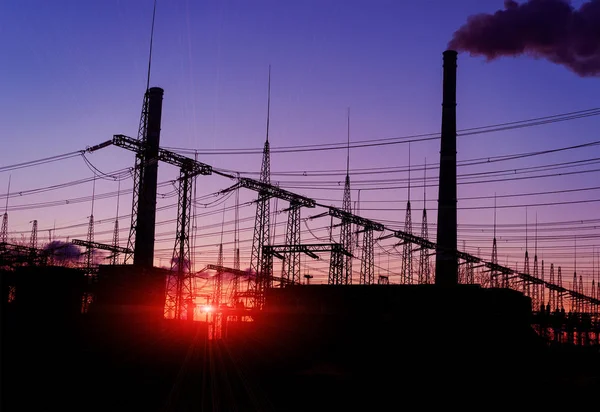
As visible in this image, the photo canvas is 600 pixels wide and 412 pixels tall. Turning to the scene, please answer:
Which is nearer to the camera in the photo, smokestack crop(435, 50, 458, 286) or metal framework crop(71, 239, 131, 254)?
smokestack crop(435, 50, 458, 286)

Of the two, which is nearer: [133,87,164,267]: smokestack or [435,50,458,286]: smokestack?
[435,50,458,286]: smokestack

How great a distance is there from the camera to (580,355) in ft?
112

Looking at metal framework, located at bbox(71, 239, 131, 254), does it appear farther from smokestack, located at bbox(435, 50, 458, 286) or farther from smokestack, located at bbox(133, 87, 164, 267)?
smokestack, located at bbox(435, 50, 458, 286)

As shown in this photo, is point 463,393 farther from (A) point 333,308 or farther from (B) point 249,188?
(B) point 249,188

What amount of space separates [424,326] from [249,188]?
1901cm

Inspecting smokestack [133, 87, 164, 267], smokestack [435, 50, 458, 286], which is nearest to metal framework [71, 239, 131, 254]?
Result: smokestack [133, 87, 164, 267]

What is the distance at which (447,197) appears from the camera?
33344mm

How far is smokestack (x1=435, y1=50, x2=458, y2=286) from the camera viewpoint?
109 ft

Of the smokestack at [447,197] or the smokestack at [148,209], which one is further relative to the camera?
the smokestack at [148,209]

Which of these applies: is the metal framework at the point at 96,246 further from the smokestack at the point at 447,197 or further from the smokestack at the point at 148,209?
the smokestack at the point at 447,197

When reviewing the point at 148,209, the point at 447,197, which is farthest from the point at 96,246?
the point at 447,197

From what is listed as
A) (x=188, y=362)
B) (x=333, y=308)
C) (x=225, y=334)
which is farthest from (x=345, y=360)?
(x=225, y=334)

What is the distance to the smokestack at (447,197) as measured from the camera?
3331cm

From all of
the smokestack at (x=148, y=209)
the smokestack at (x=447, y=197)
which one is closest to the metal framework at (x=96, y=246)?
the smokestack at (x=148, y=209)
